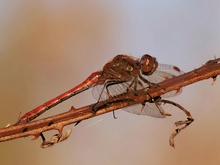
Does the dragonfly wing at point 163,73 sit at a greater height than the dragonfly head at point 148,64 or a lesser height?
lesser

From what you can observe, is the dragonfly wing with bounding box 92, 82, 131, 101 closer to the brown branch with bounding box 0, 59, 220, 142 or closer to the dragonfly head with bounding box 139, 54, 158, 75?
the dragonfly head with bounding box 139, 54, 158, 75

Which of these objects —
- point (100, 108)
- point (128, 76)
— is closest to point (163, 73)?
point (128, 76)

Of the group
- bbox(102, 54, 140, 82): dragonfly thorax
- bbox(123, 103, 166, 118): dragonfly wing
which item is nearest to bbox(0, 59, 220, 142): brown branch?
bbox(123, 103, 166, 118): dragonfly wing

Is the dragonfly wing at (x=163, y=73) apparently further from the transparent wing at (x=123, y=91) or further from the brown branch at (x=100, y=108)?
the brown branch at (x=100, y=108)

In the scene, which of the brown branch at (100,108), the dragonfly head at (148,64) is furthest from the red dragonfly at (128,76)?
the brown branch at (100,108)

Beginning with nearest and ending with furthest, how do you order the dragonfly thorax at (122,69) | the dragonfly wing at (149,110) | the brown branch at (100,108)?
1. the brown branch at (100,108)
2. the dragonfly wing at (149,110)
3. the dragonfly thorax at (122,69)

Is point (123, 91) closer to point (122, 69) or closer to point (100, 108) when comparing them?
point (122, 69)

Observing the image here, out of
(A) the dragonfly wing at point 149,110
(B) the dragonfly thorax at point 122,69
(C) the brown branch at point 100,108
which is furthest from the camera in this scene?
(B) the dragonfly thorax at point 122,69
